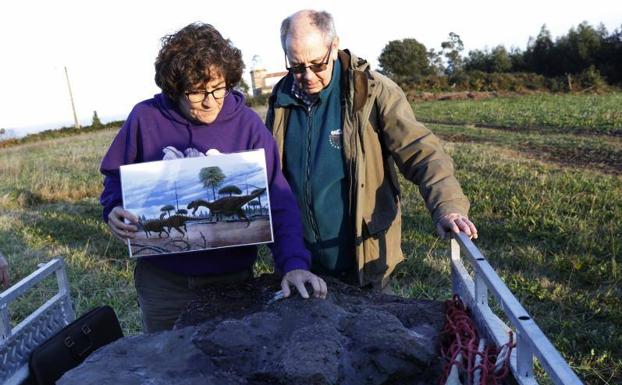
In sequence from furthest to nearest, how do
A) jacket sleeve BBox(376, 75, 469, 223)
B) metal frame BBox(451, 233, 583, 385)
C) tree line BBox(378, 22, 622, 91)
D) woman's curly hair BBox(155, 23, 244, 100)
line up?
tree line BBox(378, 22, 622, 91)
jacket sleeve BBox(376, 75, 469, 223)
woman's curly hair BBox(155, 23, 244, 100)
metal frame BBox(451, 233, 583, 385)

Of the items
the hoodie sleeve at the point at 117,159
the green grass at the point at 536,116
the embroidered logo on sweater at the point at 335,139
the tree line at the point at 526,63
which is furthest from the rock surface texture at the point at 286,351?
the tree line at the point at 526,63

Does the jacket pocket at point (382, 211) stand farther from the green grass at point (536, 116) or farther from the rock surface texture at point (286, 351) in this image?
the green grass at point (536, 116)

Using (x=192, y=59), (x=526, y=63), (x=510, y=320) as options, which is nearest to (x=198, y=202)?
(x=192, y=59)

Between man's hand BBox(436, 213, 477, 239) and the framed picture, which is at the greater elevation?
the framed picture

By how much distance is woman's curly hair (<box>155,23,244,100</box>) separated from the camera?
2244 mm

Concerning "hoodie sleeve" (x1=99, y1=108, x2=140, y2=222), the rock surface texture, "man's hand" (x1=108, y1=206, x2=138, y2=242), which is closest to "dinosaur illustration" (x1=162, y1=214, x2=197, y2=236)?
"man's hand" (x1=108, y1=206, x2=138, y2=242)

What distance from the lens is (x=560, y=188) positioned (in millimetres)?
8102

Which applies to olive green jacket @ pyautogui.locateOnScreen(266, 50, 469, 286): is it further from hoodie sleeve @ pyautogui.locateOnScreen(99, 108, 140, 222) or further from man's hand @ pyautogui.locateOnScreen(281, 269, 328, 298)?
hoodie sleeve @ pyautogui.locateOnScreen(99, 108, 140, 222)

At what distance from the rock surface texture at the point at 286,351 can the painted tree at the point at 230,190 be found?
0.45 m

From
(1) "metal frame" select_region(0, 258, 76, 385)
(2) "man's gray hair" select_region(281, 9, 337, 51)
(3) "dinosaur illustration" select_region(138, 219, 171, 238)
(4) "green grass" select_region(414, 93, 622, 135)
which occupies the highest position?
(2) "man's gray hair" select_region(281, 9, 337, 51)

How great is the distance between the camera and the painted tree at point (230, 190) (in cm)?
233

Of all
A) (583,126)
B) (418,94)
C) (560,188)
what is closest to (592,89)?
(418,94)

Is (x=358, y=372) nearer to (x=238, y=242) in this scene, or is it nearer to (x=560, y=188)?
(x=238, y=242)

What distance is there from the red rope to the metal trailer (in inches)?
1.2
